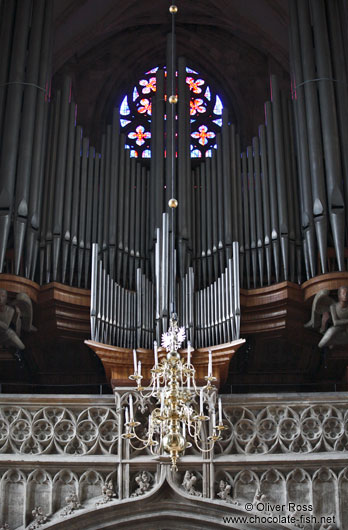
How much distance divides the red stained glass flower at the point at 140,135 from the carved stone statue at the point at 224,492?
8.36 meters

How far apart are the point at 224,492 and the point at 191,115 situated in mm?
8981

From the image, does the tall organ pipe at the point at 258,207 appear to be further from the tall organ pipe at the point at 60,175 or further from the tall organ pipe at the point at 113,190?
the tall organ pipe at the point at 60,175

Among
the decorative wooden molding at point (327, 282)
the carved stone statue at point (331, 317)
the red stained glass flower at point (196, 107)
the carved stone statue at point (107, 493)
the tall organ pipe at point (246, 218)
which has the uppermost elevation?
the red stained glass flower at point (196, 107)

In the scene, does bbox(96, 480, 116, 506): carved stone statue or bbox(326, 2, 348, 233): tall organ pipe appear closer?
bbox(96, 480, 116, 506): carved stone statue

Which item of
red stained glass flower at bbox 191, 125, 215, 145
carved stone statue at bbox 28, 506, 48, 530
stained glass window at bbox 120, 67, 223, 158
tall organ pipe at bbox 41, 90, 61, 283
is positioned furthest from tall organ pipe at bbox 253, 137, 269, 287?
carved stone statue at bbox 28, 506, 48, 530

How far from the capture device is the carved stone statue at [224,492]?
12.4 metres

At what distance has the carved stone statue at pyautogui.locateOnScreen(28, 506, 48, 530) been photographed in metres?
12.2

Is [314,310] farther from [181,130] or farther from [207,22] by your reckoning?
[207,22]

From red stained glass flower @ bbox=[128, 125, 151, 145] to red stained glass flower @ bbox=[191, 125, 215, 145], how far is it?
100 cm

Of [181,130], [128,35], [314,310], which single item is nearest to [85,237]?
[181,130]

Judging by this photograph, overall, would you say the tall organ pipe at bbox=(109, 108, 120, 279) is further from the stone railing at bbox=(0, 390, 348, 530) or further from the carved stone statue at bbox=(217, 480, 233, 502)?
the carved stone statue at bbox=(217, 480, 233, 502)

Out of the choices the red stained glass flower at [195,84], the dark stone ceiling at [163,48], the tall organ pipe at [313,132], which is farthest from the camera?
the red stained glass flower at [195,84]

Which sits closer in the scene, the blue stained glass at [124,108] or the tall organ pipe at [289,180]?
the tall organ pipe at [289,180]

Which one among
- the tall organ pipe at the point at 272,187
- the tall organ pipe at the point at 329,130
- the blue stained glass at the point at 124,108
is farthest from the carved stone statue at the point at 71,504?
the blue stained glass at the point at 124,108
